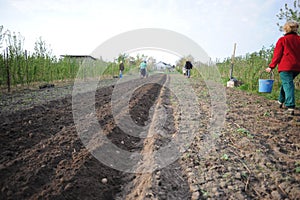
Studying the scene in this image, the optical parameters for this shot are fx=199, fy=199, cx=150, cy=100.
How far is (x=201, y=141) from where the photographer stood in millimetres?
2988

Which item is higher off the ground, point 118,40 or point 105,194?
point 118,40

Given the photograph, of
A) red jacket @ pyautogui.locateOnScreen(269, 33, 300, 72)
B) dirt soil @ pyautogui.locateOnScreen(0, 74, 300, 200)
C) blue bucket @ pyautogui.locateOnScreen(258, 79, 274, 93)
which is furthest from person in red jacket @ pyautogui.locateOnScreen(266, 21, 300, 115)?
blue bucket @ pyautogui.locateOnScreen(258, 79, 274, 93)

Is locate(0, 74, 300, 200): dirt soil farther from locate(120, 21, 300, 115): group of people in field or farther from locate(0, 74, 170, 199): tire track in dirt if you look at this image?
locate(120, 21, 300, 115): group of people in field

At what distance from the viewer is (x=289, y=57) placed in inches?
156

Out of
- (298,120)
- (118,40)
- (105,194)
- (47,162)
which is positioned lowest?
(105,194)

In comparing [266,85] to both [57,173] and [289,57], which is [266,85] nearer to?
[289,57]

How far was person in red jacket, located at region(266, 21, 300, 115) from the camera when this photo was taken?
3914mm

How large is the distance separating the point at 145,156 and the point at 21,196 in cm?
145

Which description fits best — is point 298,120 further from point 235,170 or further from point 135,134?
point 135,134

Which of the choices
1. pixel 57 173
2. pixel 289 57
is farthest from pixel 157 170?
pixel 289 57

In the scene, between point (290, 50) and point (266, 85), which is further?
point (266, 85)

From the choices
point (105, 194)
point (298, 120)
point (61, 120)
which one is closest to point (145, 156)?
point (105, 194)

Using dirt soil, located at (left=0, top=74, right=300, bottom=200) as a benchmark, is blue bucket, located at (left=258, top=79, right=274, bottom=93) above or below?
above

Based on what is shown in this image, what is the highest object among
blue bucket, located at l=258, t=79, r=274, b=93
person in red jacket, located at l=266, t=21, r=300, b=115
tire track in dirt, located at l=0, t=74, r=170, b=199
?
person in red jacket, located at l=266, t=21, r=300, b=115
